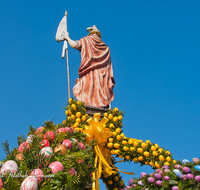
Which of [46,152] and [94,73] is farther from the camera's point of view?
[94,73]

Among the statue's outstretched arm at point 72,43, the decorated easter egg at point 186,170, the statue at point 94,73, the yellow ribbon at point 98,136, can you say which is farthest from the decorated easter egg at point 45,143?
the statue's outstretched arm at point 72,43

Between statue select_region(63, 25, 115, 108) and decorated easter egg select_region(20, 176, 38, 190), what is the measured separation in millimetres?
3807

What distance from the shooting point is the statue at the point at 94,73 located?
6059 millimetres

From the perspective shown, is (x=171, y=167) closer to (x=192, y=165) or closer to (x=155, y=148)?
(x=192, y=165)

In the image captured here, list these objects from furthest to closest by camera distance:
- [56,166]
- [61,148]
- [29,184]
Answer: [61,148] < [56,166] < [29,184]

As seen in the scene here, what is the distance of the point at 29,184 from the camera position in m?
2.03

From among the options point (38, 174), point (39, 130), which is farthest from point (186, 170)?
point (39, 130)

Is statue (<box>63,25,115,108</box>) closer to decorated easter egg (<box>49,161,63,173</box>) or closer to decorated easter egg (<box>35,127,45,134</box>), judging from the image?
decorated easter egg (<box>35,127,45,134</box>)

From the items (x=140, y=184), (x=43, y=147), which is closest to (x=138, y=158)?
(x=140, y=184)

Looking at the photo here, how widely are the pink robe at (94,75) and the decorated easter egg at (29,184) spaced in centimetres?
386

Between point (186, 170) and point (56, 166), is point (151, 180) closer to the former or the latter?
point (186, 170)

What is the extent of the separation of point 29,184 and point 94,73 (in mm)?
4592

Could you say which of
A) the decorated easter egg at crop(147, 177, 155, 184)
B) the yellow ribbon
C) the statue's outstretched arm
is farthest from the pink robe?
the decorated easter egg at crop(147, 177, 155, 184)

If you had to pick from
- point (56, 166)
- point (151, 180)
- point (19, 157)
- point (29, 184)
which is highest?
point (151, 180)
